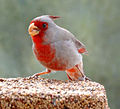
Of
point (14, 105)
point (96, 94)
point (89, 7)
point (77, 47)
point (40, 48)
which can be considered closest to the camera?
point (14, 105)

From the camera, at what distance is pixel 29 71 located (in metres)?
5.80

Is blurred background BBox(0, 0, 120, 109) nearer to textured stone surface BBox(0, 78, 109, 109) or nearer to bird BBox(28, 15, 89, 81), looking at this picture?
bird BBox(28, 15, 89, 81)

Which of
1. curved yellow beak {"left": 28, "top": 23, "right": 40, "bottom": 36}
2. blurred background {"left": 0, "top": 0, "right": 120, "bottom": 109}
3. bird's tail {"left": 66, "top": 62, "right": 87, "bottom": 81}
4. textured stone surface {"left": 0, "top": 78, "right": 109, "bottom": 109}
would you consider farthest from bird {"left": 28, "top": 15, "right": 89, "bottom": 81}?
blurred background {"left": 0, "top": 0, "right": 120, "bottom": 109}

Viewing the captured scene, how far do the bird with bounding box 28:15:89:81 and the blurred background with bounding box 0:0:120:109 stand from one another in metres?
2.75

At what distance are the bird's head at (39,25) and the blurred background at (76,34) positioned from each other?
292cm

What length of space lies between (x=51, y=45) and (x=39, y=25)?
→ 0.21m

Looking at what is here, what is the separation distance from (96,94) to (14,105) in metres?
0.59

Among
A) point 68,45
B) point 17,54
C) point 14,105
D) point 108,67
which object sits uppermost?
point 68,45

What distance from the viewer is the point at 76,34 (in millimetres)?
5879

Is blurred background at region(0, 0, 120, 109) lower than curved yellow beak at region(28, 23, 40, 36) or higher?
lower

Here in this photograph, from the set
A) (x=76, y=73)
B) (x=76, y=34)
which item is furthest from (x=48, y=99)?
(x=76, y=34)

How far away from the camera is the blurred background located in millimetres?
5676

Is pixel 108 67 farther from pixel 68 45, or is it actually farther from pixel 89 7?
pixel 68 45

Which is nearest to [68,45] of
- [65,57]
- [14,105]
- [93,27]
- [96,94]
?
[65,57]
